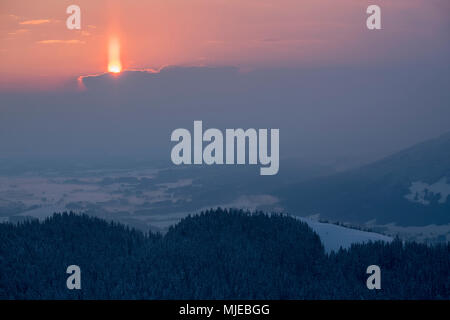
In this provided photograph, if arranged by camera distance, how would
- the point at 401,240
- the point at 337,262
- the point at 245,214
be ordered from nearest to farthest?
the point at 337,262 < the point at 401,240 < the point at 245,214

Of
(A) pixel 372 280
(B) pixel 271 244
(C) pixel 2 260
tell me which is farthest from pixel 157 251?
(A) pixel 372 280

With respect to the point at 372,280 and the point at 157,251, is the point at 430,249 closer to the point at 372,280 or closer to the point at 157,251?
Answer: the point at 372,280

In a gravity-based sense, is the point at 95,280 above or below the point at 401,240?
below
